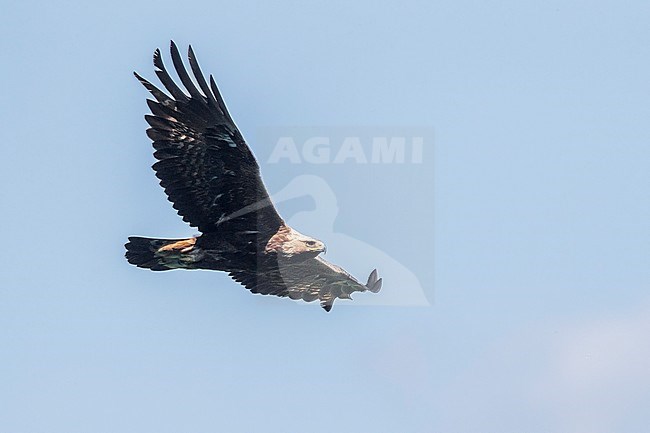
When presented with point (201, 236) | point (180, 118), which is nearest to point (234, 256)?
point (201, 236)

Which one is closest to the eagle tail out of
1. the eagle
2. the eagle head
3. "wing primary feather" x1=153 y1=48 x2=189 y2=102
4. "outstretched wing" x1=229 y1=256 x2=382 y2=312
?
the eagle

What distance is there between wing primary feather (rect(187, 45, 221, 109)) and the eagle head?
7.78 ft

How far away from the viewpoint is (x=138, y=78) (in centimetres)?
2795

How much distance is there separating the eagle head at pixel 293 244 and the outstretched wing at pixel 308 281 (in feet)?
1.30

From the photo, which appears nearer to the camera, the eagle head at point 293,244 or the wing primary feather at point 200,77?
the wing primary feather at point 200,77

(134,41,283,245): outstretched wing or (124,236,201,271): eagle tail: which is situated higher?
(134,41,283,245): outstretched wing

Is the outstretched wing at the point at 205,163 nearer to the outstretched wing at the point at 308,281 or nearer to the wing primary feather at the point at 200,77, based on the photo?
the wing primary feather at the point at 200,77

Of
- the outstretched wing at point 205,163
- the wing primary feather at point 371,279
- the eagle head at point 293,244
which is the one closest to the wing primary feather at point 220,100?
the outstretched wing at point 205,163

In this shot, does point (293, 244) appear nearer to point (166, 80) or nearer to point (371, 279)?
point (371, 279)

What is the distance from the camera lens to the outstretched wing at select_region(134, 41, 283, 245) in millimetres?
27766

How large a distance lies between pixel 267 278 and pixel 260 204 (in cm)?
182

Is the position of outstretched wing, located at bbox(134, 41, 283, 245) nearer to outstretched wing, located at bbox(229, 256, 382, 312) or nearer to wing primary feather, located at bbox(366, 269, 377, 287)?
outstretched wing, located at bbox(229, 256, 382, 312)

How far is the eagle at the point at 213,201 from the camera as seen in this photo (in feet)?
91.3

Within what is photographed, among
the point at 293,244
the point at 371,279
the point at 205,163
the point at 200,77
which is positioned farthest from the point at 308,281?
the point at 200,77
